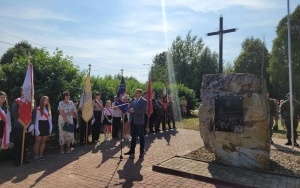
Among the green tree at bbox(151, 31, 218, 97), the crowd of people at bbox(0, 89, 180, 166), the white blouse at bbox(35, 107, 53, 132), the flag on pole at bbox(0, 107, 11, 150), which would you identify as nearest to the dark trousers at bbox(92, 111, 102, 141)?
the crowd of people at bbox(0, 89, 180, 166)

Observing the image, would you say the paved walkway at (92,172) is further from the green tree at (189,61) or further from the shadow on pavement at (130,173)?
the green tree at (189,61)

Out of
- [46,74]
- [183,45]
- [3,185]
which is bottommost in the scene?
[3,185]

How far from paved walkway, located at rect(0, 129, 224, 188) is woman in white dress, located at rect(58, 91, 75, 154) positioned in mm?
380

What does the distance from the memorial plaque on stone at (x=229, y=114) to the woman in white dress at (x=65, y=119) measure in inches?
185

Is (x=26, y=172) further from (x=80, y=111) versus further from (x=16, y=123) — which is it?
(x=80, y=111)

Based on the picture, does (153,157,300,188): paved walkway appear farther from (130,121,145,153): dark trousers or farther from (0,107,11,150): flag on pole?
(0,107,11,150): flag on pole

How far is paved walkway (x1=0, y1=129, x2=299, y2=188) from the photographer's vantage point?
636 cm

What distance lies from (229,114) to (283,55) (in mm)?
32699

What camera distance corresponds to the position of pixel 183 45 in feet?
157

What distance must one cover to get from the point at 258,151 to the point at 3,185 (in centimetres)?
602

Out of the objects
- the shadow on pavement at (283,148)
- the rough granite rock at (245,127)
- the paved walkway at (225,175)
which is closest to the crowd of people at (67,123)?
the paved walkway at (225,175)

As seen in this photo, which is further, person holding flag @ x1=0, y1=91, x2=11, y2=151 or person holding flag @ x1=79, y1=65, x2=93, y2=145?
person holding flag @ x1=79, y1=65, x2=93, y2=145

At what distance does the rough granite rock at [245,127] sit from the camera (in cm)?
738

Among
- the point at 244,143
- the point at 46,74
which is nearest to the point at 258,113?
the point at 244,143
